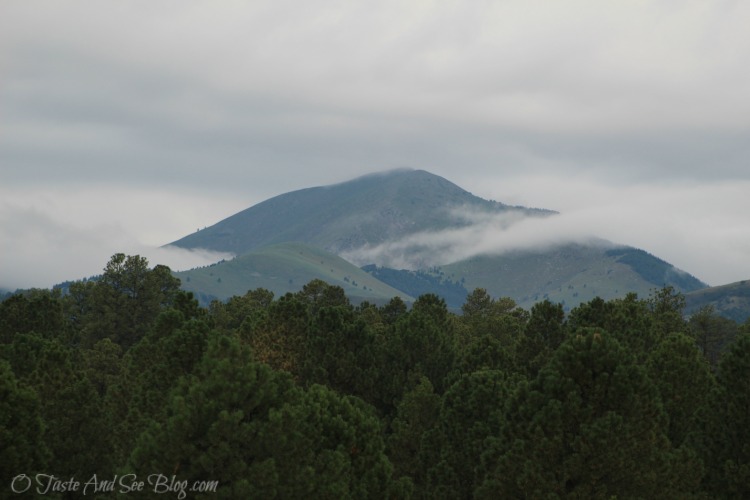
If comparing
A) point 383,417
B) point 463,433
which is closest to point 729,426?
point 463,433

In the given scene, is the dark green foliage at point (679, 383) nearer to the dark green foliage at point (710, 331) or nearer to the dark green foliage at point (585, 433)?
the dark green foliage at point (585, 433)

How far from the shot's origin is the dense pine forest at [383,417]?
3541 cm

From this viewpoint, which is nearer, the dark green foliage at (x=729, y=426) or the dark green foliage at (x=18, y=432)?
the dark green foliage at (x=18, y=432)

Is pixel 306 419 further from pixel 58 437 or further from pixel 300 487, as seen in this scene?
pixel 58 437

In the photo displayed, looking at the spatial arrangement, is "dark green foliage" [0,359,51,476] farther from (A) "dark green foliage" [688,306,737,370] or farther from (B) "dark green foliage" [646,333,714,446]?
(A) "dark green foliage" [688,306,737,370]

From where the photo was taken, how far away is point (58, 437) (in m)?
48.9

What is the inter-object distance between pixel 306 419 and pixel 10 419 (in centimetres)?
1390

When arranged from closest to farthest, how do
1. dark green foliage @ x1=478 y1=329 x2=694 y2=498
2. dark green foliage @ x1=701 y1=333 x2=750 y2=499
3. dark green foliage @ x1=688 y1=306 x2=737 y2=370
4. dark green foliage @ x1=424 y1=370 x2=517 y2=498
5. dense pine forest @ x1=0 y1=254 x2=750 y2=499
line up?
dense pine forest @ x1=0 y1=254 x2=750 y2=499 < dark green foliage @ x1=478 y1=329 x2=694 y2=498 < dark green foliage @ x1=701 y1=333 x2=750 y2=499 < dark green foliage @ x1=424 y1=370 x2=517 y2=498 < dark green foliage @ x1=688 y1=306 x2=737 y2=370

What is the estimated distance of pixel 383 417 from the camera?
213ft

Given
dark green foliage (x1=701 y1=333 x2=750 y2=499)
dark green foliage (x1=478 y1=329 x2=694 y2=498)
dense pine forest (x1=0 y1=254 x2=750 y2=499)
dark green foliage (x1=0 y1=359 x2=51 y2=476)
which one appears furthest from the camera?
dark green foliage (x1=701 y1=333 x2=750 y2=499)

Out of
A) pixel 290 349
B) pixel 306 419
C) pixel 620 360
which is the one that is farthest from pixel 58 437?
pixel 620 360

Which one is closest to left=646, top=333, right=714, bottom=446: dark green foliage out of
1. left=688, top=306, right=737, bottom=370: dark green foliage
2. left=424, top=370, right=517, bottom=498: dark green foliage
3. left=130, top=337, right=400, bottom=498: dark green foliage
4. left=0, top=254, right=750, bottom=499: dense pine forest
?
left=0, top=254, right=750, bottom=499: dense pine forest

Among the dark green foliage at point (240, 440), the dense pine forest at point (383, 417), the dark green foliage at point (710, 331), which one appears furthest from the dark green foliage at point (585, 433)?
the dark green foliage at point (710, 331)

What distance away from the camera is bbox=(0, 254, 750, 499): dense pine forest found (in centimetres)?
3541
